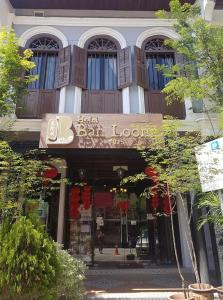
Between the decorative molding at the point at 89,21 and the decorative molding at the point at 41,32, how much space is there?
17cm

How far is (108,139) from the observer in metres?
6.62

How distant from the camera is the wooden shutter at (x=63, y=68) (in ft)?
26.1

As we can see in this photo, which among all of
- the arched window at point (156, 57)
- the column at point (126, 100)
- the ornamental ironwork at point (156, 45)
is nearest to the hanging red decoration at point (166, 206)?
the column at point (126, 100)

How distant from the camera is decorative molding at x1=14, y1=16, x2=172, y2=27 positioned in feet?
28.3

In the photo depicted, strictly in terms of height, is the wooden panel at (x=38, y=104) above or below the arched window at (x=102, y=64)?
below

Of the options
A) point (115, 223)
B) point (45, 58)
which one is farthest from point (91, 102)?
point (115, 223)

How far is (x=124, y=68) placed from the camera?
819 cm

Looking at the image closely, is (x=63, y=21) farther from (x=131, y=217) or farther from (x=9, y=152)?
(x=131, y=217)

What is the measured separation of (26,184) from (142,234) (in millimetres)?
5233

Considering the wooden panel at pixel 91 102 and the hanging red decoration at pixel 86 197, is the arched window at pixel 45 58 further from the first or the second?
the hanging red decoration at pixel 86 197

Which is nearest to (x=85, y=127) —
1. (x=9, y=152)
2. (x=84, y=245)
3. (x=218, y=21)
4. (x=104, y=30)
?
(x=9, y=152)

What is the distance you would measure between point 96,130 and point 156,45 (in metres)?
4.06

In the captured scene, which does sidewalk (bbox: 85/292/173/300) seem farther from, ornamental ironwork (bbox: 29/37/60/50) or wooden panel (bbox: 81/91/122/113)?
ornamental ironwork (bbox: 29/37/60/50)

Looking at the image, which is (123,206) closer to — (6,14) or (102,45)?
(102,45)
